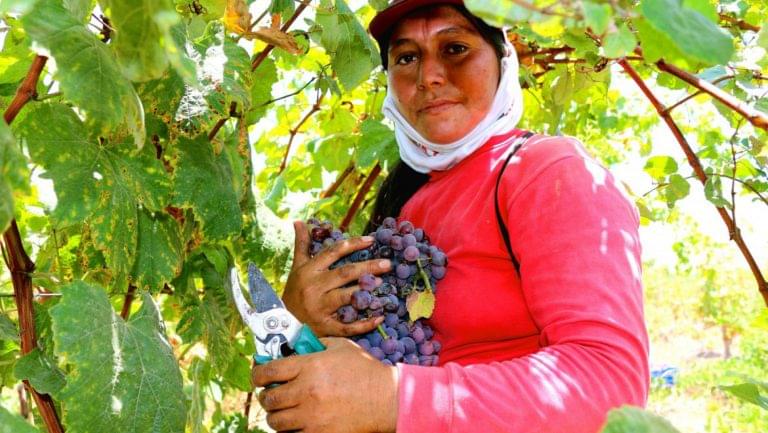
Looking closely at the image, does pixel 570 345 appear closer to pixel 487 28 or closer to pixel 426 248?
pixel 426 248

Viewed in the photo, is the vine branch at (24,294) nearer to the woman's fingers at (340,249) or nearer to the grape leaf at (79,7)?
the grape leaf at (79,7)

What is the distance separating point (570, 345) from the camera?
1.22 m

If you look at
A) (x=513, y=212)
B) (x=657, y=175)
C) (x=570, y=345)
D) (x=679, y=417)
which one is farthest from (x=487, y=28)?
(x=679, y=417)

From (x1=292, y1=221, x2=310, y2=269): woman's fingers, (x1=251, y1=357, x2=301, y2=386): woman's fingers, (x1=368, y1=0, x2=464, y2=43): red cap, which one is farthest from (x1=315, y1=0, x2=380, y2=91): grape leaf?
(x1=251, y1=357, x2=301, y2=386): woman's fingers

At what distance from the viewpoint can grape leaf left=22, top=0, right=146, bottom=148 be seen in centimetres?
109

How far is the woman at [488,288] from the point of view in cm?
121

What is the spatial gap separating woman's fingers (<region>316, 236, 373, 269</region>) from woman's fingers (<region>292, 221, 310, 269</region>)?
0.08 metres

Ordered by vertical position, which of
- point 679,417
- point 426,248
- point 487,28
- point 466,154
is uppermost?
point 487,28

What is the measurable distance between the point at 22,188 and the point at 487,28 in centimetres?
110

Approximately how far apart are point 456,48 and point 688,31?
38.0 inches

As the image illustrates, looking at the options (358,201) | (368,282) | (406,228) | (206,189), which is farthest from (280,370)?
(358,201)

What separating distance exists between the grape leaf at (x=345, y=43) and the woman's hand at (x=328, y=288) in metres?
0.54

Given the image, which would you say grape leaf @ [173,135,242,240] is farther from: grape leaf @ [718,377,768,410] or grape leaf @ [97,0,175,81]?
grape leaf @ [718,377,768,410]

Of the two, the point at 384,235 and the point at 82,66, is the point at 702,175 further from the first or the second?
the point at 82,66
